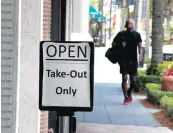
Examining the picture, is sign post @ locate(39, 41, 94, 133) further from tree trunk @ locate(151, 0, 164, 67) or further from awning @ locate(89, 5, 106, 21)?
awning @ locate(89, 5, 106, 21)

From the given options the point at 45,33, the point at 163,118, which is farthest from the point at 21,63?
the point at 163,118

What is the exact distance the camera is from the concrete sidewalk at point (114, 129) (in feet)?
32.1

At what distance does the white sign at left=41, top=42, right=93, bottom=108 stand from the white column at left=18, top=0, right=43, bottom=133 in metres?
2.72

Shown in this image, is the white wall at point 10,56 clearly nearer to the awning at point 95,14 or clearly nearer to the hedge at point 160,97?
the hedge at point 160,97

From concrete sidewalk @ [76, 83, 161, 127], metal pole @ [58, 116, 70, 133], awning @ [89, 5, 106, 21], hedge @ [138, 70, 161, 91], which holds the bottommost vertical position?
concrete sidewalk @ [76, 83, 161, 127]

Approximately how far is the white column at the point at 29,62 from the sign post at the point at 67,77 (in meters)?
2.71

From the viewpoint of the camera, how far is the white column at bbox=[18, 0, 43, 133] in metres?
6.00

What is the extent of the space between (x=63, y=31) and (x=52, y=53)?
23.6 ft

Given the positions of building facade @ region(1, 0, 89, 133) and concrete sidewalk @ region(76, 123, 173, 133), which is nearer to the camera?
building facade @ region(1, 0, 89, 133)

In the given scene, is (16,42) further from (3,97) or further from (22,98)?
(22,98)

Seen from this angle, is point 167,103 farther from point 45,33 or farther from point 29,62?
point 29,62

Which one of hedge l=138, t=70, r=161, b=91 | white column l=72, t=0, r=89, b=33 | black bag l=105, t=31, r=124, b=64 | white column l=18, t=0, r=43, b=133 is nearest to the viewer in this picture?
white column l=18, t=0, r=43, b=133

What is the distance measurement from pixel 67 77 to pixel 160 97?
32.8 ft

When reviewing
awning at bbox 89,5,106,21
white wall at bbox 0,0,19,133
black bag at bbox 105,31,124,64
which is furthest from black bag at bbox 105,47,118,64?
awning at bbox 89,5,106,21
